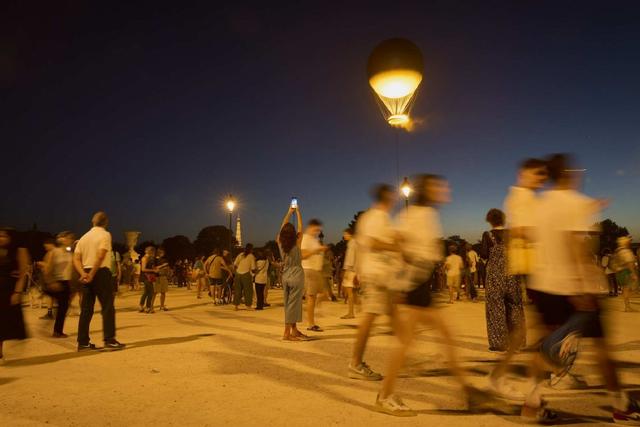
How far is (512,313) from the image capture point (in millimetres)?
6691

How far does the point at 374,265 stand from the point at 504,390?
1.82 m

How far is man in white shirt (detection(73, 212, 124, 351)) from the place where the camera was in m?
7.09

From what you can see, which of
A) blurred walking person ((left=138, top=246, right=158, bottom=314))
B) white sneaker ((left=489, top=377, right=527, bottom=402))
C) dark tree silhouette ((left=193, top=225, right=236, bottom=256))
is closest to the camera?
white sneaker ((left=489, top=377, right=527, bottom=402))

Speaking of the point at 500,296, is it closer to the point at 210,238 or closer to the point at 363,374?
the point at 363,374

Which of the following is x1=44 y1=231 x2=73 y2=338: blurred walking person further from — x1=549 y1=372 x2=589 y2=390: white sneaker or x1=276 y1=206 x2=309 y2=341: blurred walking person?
x1=549 y1=372 x2=589 y2=390: white sneaker

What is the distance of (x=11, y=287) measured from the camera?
20.3 feet

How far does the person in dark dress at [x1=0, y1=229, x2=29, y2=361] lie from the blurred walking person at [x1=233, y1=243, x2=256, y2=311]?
309 inches

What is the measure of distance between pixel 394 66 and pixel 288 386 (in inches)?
256

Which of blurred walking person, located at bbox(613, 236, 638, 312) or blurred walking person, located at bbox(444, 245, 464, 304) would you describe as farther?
blurred walking person, located at bbox(444, 245, 464, 304)

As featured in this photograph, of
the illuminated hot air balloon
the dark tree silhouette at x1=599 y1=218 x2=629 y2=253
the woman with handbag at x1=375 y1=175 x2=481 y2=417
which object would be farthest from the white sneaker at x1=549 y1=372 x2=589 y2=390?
the dark tree silhouette at x1=599 y1=218 x2=629 y2=253

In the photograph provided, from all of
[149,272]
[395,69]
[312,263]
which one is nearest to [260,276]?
[149,272]

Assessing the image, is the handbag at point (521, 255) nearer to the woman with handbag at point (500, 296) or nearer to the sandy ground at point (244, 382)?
the sandy ground at point (244, 382)

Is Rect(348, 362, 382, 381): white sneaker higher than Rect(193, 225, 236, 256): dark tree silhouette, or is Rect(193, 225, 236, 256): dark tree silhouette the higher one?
Rect(193, 225, 236, 256): dark tree silhouette

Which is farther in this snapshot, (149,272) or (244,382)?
(149,272)
